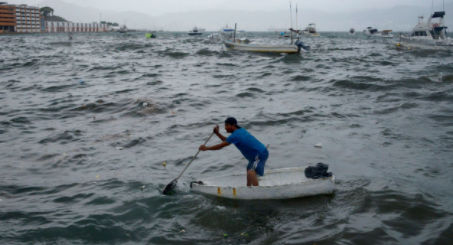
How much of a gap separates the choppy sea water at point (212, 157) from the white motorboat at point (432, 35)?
22.8m

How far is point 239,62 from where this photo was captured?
101ft

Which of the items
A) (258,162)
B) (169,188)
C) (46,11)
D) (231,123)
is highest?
(46,11)

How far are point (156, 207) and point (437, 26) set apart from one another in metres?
43.9

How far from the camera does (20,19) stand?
413ft

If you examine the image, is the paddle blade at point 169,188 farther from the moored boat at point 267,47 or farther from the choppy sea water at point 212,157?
the moored boat at point 267,47

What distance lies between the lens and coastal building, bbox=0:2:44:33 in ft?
382

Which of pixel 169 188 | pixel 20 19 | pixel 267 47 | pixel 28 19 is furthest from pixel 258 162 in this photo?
pixel 28 19

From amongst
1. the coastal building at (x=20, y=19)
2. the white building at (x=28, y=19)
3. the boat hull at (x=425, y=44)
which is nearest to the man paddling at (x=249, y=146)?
the boat hull at (x=425, y=44)

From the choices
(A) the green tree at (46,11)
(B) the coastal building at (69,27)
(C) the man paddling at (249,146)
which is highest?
(A) the green tree at (46,11)

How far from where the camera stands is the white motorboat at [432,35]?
39.6m

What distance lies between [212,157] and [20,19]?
462 feet

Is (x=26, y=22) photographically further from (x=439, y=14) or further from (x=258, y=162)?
(x=258, y=162)

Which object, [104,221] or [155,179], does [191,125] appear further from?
[104,221]

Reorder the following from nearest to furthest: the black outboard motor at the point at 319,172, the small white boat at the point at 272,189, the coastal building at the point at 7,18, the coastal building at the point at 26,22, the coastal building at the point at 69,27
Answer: the small white boat at the point at 272,189
the black outboard motor at the point at 319,172
the coastal building at the point at 7,18
the coastal building at the point at 26,22
the coastal building at the point at 69,27
